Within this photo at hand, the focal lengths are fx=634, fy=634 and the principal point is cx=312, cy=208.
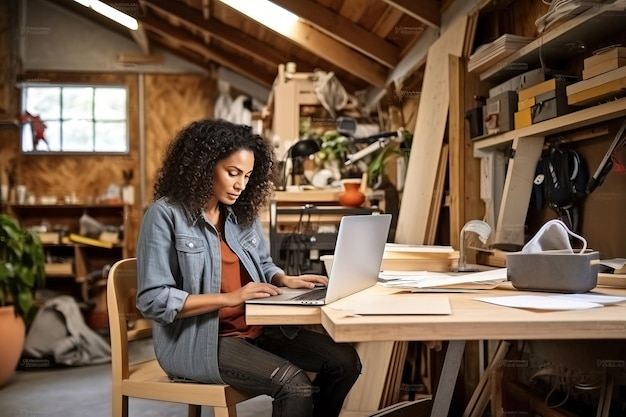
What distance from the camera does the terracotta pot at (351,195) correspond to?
3590 mm

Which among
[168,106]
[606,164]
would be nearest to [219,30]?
[168,106]

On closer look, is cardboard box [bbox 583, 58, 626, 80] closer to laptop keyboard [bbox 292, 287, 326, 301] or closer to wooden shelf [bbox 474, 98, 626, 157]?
wooden shelf [bbox 474, 98, 626, 157]

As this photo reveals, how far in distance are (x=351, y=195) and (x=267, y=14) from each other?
1.44 m

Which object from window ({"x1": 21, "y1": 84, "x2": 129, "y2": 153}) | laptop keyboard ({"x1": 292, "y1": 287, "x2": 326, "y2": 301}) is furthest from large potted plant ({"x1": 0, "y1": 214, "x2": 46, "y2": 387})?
window ({"x1": 21, "y1": 84, "x2": 129, "y2": 153})

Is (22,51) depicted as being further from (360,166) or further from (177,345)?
(177,345)

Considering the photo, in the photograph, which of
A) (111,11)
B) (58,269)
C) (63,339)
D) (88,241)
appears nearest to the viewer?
(63,339)

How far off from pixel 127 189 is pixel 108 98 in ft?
3.29

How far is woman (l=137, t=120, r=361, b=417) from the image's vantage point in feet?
5.34

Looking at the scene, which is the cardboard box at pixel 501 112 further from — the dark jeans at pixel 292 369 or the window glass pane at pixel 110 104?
the window glass pane at pixel 110 104

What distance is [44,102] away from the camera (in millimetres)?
6430

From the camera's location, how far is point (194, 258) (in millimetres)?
1742

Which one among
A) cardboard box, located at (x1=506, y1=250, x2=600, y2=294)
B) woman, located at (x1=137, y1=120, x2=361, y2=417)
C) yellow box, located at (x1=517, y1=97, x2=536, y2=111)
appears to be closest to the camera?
cardboard box, located at (x1=506, y1=250, x2=600, y2=294)

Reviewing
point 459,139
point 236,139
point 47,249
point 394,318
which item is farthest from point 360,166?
point 47,249

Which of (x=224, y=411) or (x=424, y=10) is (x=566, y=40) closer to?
(x=424, y=10)
